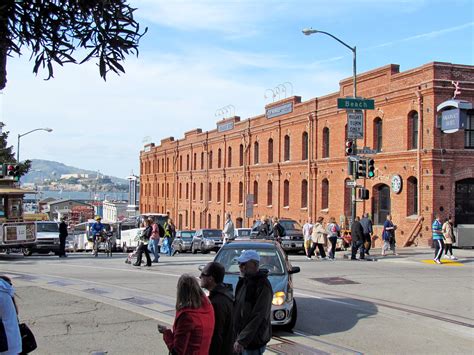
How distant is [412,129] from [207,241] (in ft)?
41.8

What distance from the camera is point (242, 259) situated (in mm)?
6020

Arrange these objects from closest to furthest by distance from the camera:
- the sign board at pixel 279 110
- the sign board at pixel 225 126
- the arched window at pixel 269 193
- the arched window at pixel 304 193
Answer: the arched window at pixel 304 193 < the sign board at pixel 279 110 < the arched window at pixel 269 193 < the sign board at pixel 225 126

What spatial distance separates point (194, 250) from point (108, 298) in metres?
21.2

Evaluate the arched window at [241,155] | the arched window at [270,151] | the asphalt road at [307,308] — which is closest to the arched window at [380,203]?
the asphalt road at [307,308]

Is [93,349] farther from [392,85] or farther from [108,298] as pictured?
[392,85]

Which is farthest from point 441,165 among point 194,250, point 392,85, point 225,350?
point 225,350

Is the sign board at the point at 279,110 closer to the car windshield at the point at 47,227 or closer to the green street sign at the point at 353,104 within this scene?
the green street sign at the point at 353,104

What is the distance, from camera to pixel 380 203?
106 ft

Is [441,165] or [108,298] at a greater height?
[441,165]

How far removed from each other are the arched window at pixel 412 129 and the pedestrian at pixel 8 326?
2748 cm

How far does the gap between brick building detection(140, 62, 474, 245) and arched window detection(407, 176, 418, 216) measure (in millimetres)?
53

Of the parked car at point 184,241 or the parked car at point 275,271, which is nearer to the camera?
the parked car at point 275,271

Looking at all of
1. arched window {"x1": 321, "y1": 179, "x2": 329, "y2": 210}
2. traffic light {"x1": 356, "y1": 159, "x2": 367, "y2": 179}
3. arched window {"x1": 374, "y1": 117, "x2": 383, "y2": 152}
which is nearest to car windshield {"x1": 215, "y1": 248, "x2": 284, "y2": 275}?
traffic light {"x1": 356, "y1": 159, "x2": 367, "y2": 179}

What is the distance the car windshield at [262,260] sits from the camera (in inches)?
403
